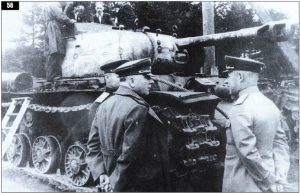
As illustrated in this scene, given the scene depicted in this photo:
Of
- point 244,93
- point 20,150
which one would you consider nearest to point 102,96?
point 244,93

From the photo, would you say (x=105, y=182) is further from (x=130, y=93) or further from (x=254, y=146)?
(x=254, y=146)

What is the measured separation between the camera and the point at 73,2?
552 centimetres

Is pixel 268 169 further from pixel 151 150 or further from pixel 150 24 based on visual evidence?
pixel 150 24

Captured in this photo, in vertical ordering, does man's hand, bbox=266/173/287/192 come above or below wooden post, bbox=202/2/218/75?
below

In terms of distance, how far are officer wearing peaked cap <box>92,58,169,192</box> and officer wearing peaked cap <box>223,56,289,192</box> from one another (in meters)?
0.72

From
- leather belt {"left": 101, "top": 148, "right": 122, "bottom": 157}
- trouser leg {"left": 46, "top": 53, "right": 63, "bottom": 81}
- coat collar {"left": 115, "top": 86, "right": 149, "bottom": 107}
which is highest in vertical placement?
trouser leg {"left": 46, "top": 53, "right": 63, "bottom": 81}

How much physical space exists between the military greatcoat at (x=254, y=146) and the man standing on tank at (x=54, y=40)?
3.10 m

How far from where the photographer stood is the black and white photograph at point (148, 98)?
11.7 ft

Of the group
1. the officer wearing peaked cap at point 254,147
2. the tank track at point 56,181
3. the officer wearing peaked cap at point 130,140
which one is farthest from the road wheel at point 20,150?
the officer wearing peaked cap at point 254,147

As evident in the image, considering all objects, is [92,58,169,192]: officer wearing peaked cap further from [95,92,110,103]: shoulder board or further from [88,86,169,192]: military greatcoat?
[95,92,110,103]: shoulder board

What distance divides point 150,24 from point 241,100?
3255 mm

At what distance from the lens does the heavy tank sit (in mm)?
4730

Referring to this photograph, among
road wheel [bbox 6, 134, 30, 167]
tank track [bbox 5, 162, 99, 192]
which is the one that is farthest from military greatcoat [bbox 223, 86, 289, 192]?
road wheel [bbox 6, 134, 30, 167]

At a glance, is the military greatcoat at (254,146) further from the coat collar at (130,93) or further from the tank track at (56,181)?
the tank track at (56,181)
